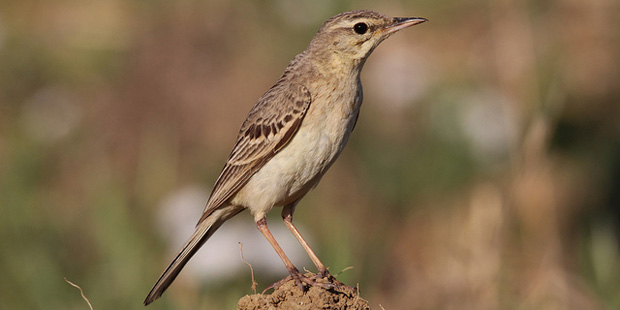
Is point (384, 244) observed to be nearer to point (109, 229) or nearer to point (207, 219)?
point (109, 229)

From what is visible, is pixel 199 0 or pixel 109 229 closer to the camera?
pixel 109 229

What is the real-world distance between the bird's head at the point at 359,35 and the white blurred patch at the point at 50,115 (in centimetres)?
689

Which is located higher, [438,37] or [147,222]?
[147,222]

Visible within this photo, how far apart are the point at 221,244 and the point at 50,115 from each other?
5.05 meters

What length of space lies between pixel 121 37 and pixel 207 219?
26.8 feet

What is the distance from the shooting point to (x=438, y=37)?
41.7ft

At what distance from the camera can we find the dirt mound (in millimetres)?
4684

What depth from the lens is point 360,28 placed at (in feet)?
19.6

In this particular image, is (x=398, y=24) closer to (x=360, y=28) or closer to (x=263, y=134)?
(x=360, y=28)

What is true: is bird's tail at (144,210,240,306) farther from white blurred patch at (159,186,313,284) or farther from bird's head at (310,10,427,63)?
white blurred patch at (159,186,313,284)

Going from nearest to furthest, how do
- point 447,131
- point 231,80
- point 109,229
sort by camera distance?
point 109,229
point 447,131
point 231,80

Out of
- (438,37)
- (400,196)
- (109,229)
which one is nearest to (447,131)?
(400,196)

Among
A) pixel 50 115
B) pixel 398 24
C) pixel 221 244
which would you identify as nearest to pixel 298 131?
pixel 398 24

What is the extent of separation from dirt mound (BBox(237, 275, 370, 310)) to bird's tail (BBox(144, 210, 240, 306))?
3.96ft
